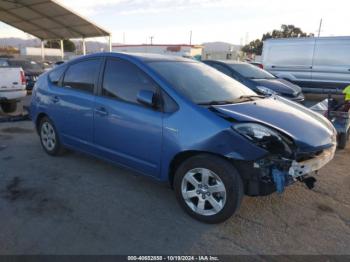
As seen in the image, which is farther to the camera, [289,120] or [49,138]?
[49,138]

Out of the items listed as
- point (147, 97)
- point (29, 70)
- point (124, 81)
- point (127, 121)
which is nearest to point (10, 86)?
point (29, 70)

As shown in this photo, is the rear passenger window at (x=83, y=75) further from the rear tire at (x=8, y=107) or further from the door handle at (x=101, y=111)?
the rear tire at (x=8, y=107)

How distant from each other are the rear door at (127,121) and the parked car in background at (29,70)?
33.9 ft

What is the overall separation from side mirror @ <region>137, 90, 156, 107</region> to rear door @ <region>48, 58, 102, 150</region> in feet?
3.21

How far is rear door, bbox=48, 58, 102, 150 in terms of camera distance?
4320mm

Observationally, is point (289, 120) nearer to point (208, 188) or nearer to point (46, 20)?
point (208, 188)

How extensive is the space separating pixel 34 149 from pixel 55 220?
9.14 ft

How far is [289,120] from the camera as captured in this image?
11.4 feet

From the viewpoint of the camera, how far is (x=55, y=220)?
3297 millimetres

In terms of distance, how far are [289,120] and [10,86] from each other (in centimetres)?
764

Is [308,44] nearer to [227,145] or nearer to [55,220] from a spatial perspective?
[227,145]

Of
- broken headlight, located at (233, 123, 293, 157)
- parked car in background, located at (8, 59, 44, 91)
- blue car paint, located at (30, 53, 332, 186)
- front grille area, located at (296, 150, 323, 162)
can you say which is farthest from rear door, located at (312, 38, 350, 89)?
parked car in background, located at (8, 59, 44, 91)

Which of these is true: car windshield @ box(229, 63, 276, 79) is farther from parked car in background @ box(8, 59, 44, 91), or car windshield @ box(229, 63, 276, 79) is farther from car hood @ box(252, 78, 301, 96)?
parked car in background @ box(8, 59, 44, 91)

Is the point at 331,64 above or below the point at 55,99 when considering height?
above
